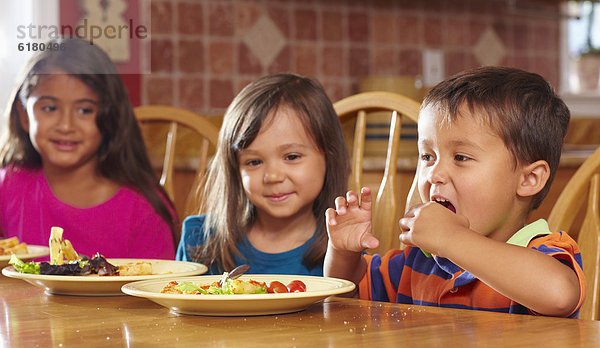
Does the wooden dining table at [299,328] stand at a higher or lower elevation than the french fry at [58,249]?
lower

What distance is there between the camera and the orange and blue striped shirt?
3.46 feet

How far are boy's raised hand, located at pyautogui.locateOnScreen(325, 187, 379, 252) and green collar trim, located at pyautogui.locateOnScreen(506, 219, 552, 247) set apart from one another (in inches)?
8.3

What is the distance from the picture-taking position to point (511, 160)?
1139 mm

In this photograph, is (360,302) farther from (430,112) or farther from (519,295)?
(430,112)

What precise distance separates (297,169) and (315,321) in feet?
2.59

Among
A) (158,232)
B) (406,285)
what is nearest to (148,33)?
(158,232)

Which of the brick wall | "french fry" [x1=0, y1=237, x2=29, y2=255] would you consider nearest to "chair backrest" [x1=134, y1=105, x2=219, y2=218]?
"french fry" [x1=0, y1=237, x2=29, y2=255]

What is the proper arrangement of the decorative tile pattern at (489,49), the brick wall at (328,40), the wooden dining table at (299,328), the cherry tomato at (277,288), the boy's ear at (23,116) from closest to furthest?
the wooden dining table at (299,328), the cherry tomato at (277,288), the boy's ear at (23,116), the brick wall at (328,40), the decorative tile pattern at (489,49)

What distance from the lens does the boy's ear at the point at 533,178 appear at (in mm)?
1155

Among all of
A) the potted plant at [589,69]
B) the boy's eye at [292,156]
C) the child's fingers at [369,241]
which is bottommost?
the child's fingers at [369,241]

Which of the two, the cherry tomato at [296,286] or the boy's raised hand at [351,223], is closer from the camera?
the cherry tomato at [296,286]

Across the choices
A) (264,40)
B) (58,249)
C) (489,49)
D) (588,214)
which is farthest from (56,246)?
(489,49)

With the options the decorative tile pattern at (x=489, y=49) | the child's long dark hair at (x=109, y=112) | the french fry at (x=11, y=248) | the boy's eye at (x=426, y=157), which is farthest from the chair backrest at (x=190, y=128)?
the decorative tile pattern at (x=489, y=49)

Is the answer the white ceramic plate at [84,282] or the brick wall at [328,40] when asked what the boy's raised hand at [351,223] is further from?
the brick wall at [328,40]
